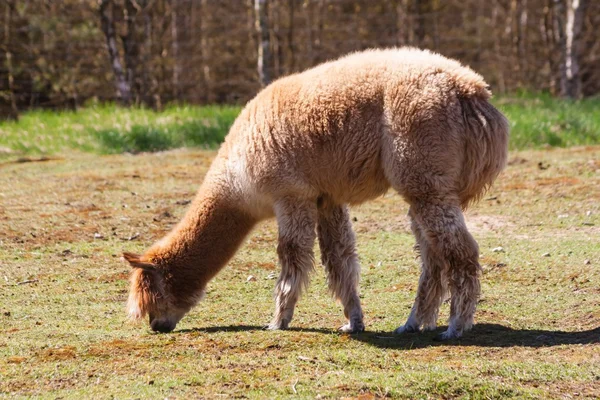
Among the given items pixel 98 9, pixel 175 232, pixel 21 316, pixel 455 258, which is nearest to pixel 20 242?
pixel 21 316

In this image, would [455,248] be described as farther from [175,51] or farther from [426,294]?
[175,51]

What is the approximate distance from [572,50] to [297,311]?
1198 centimetres

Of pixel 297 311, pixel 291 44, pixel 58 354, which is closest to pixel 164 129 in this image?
pixel 291 44

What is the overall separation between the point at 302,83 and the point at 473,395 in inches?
101

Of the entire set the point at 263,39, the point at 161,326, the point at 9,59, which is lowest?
the point at 161,326

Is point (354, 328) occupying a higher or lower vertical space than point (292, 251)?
lower

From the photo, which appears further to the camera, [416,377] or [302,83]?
[302,83]

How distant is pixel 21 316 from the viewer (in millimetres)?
6910

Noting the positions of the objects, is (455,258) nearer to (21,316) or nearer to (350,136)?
(350,136)

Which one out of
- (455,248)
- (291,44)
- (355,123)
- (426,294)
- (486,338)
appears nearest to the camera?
(455,248)

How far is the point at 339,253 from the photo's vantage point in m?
6.60

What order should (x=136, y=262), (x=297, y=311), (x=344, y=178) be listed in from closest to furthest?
(x=344, y=178) < (x=136, y=262) < (x=297, y=311)

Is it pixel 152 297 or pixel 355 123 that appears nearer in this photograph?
pixel 355 123

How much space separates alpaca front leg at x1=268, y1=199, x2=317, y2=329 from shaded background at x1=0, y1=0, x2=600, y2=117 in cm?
1102
